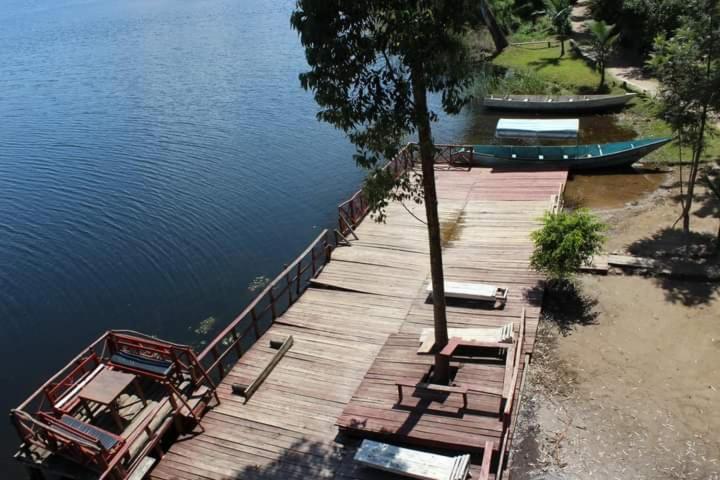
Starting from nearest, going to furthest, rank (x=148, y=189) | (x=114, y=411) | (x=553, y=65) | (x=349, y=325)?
(x=114, y=411), (x=349, y=325), (x=148, y=189), (x=553, y=65)

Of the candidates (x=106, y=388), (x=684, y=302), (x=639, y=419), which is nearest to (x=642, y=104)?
(x=684, y=302)

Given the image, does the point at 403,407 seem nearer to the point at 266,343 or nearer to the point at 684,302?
the point at 266,343

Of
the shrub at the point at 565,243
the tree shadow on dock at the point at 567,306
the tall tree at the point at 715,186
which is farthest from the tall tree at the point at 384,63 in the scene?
the tall tree at the point at 715,186

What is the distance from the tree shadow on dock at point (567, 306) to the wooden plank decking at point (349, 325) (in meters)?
0.57

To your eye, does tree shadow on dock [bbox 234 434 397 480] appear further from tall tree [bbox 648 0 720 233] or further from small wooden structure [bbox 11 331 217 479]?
tall tree [bbox 648 0 720 233]

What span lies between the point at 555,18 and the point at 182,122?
3518 centimetres

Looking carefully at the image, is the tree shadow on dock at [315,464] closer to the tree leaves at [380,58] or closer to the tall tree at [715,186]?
the tree leaves at [380,58]

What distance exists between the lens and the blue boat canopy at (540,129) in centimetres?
2845

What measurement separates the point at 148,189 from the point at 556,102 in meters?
28.7

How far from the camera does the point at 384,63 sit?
10969mm

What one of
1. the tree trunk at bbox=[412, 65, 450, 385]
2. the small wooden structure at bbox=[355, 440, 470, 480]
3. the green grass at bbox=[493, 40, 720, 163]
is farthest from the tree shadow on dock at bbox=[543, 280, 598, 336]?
the green grass at bbox=[493, 40, 720, 163]

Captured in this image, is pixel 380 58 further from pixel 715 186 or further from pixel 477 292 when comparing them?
pixel 715 186

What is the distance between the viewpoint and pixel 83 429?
40.2 feet

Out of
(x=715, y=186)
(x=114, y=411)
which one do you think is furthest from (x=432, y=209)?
(x=715, y=186)
